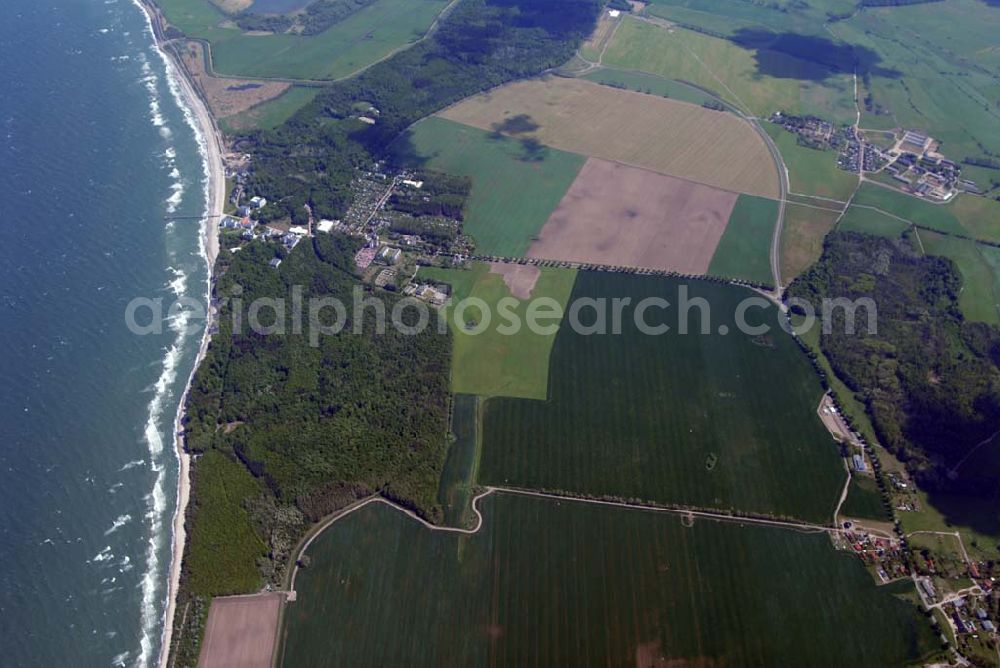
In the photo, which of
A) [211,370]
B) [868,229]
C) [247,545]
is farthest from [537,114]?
[247,545]

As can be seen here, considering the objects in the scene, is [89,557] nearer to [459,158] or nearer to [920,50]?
[459,158]

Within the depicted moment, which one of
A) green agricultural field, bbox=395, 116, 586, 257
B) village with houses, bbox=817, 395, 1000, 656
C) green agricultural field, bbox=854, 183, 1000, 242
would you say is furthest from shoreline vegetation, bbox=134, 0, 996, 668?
green agricultural field, bbox=854, 183, 1000, 242

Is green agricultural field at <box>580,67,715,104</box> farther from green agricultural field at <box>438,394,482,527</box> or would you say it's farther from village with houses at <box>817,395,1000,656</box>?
village with houses at <box>817,395,1000,656</box>

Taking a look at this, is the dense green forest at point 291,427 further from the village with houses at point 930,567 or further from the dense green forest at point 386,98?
the village with houses at point 930,567

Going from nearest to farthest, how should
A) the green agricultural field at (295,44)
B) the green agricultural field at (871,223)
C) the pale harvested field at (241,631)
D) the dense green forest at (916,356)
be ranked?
the pale harvested field at (241,631), the dense green forest at (916,356), the green agricultural field at (871,223), the green agricultural field at (295,44)

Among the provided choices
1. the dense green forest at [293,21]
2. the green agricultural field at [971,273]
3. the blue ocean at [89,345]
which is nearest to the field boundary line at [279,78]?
the dense green forest at [293,21]

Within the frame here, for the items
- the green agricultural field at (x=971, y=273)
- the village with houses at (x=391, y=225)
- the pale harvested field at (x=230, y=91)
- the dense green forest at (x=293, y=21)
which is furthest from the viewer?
the dense green forest at (x=293, y=21)
